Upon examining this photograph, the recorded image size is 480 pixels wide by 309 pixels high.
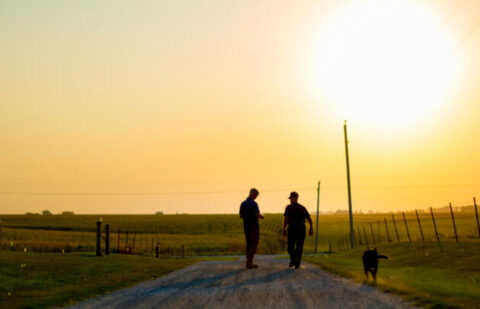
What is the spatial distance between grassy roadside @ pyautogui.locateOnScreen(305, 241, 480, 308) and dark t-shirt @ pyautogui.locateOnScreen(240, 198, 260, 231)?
274cm

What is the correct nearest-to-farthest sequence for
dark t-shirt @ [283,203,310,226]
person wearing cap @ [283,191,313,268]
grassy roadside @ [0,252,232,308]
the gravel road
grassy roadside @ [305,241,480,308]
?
the gravel road, grassy roadside @ [305,241,480,308], grassy roadside @ [0,252,232,308], person wearing cap @ [283,191,313,268], dark t-shirt @ [283,203,310,226]

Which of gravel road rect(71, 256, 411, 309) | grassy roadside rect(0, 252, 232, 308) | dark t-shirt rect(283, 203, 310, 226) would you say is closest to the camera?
gravel road rect(71, 256, 411, 309)

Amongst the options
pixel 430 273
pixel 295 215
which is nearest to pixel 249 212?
pixel 295 215

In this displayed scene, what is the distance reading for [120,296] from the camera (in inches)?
510

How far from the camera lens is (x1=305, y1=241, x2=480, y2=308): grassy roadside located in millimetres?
11891

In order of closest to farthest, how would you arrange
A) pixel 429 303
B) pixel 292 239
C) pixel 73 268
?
pixel 429 303 → pixel 292 239 → pixel 73 268

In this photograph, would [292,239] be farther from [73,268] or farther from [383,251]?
[383,251]

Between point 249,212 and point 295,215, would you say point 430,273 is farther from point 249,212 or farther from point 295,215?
point 249,212

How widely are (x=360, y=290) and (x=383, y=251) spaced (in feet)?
71.7

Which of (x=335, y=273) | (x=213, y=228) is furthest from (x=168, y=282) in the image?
(x=213, y=228)

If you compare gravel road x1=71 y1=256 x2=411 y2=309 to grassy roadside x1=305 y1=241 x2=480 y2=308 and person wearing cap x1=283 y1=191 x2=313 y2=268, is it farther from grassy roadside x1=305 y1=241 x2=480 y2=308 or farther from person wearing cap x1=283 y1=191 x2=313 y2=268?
person wearing cap x1=283 y1=191 x2=313 y2=268

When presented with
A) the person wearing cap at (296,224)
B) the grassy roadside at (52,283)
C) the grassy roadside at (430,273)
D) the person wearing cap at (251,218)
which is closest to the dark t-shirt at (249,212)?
the person wearing cap at (251,218)

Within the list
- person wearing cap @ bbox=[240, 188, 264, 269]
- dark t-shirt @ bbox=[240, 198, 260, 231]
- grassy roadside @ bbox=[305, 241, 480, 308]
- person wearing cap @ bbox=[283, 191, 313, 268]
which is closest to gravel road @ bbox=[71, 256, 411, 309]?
grassy roadside @ bbox=[305, 241, 480, 308]

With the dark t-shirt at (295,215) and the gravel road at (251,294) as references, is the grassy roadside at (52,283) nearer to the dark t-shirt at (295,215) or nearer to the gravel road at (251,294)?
the gravel road at (251,294)
